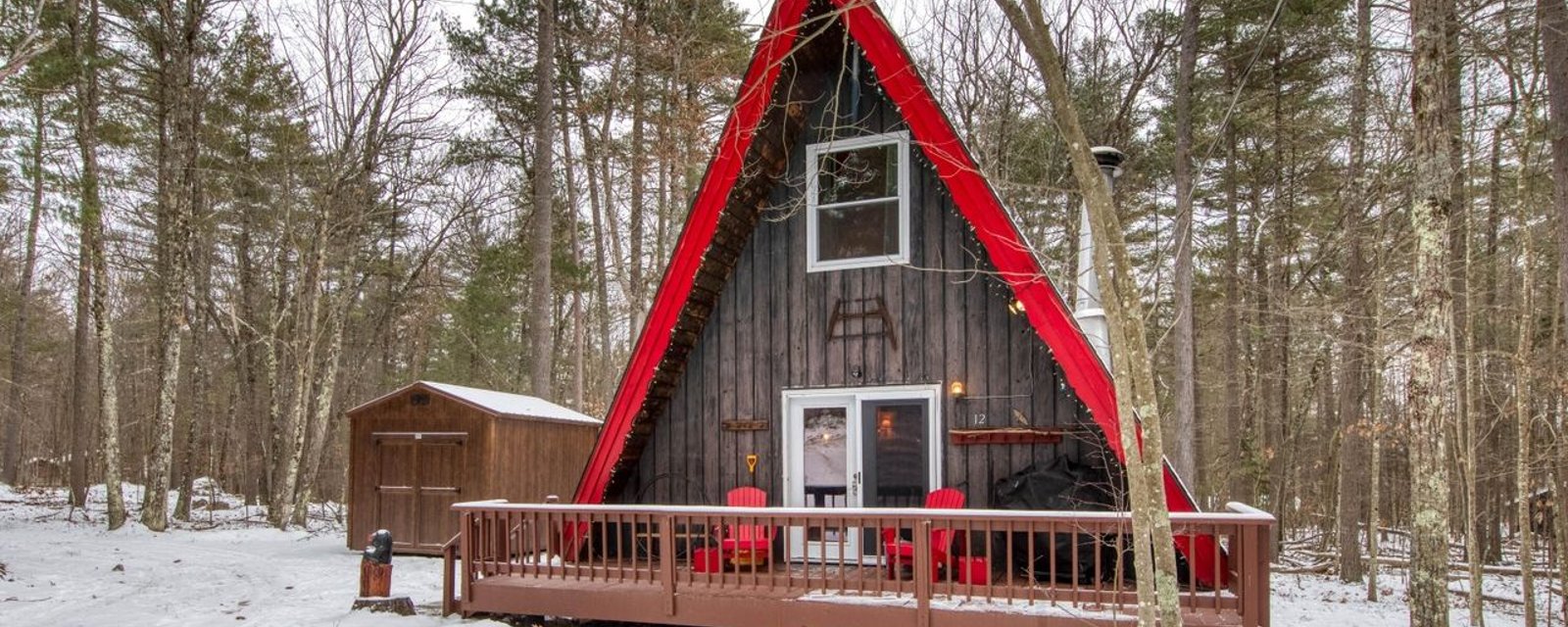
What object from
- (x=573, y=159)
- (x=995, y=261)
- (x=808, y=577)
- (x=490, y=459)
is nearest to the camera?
(x=808, y=577)

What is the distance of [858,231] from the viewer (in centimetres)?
783

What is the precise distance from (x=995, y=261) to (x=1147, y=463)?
304 cm

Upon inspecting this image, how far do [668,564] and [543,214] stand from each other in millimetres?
9317

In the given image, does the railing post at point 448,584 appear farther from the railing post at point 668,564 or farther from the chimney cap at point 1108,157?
the chimney cap at point 1108,157

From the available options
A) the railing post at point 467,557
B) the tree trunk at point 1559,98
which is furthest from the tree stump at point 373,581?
the tree trunk at point 1559,98

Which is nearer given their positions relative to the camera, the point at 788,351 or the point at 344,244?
the point at 788,351

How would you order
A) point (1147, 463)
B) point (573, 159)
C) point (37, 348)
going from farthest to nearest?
point (37, 348) → point (573, 159) → point (1147, 463)

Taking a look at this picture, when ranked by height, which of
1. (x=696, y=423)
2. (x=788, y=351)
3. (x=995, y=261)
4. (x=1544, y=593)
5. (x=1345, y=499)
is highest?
(x=995, y=261)

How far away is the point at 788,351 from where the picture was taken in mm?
7863

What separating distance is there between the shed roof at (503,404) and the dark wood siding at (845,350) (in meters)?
2.59

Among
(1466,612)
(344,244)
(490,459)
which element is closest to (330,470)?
(344,244)

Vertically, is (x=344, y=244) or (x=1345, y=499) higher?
(x=344, y=244)

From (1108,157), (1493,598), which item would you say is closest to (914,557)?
(1108,157)

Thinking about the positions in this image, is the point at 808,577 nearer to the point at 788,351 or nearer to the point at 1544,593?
the point at 788,351
